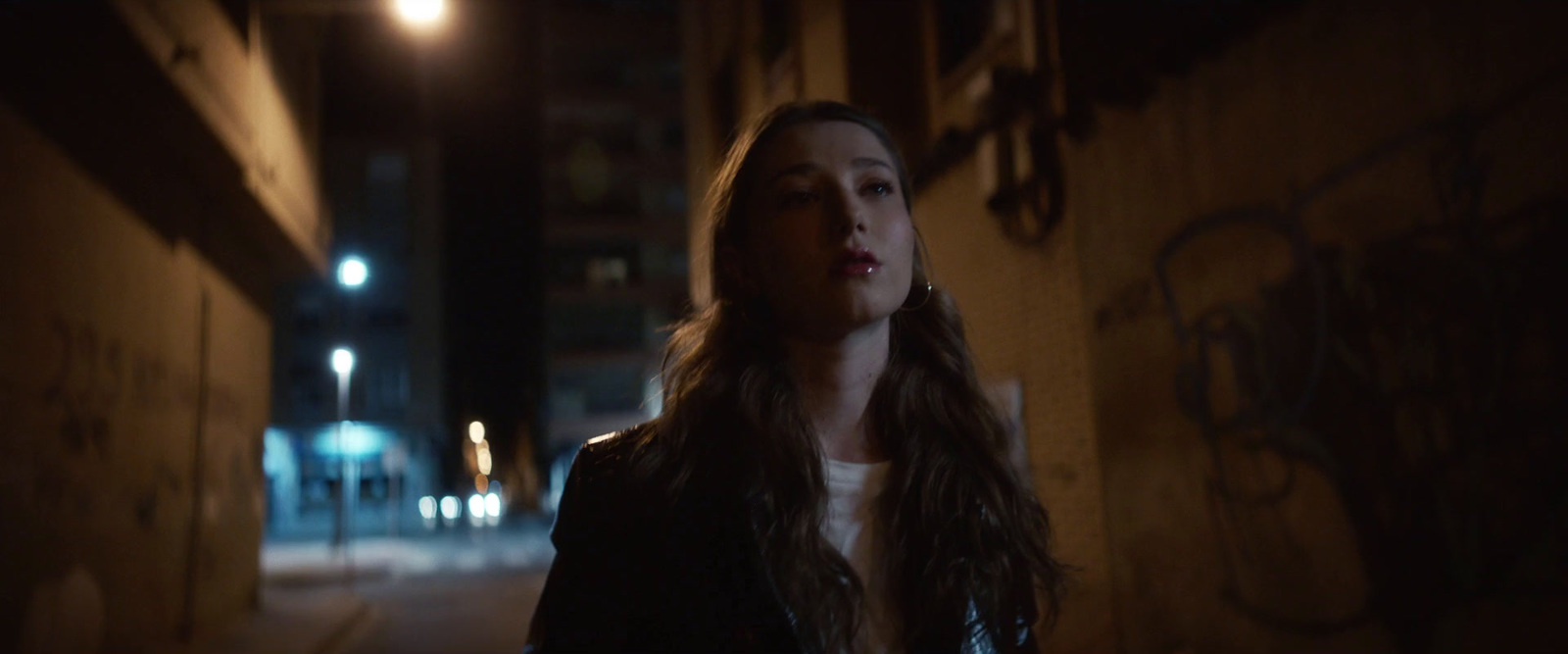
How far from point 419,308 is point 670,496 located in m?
47.7

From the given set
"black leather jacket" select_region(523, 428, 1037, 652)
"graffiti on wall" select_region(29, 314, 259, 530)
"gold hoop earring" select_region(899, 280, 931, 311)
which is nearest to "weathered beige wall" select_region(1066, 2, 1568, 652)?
"gold hoop earring" select_region(899, 280, 931, 311)

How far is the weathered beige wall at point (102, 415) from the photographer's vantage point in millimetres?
6500

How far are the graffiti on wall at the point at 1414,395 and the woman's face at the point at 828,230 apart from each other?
3.36 meters

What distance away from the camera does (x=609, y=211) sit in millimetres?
49375

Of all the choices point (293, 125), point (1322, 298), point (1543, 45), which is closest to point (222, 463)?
point (293, 125)

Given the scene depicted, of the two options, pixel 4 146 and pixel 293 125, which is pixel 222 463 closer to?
pixel 293 125

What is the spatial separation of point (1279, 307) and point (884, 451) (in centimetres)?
421

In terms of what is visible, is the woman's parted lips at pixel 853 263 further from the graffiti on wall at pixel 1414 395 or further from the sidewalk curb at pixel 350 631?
the sidewalk curb at pixel 350 631

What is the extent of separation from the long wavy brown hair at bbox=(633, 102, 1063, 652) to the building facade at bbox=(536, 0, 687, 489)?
4605cm

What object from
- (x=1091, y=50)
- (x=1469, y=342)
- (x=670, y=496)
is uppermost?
(x=1091, y=50)

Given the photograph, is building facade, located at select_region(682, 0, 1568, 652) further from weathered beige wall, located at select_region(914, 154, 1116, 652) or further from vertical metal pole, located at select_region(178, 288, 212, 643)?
vertical metal pole, located at select_region(178, 288, 212, 643)

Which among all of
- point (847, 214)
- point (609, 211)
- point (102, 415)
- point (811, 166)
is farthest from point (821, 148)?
point (609, 211)

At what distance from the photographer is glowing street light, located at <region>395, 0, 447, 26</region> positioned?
352 inches

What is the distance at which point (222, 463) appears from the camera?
468 inches
